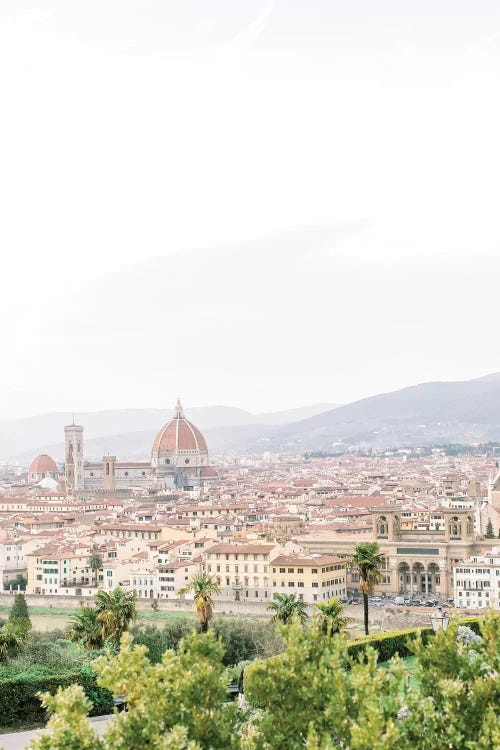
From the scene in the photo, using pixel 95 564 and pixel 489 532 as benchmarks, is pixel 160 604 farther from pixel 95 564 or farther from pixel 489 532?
pixel 489 532

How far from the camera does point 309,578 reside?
4225 centimetres

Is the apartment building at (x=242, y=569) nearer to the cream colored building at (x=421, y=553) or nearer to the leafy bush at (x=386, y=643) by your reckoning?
the cream colored building at (x=421, y=553)

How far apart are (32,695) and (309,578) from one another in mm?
24525

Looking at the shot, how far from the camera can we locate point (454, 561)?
1730 inches

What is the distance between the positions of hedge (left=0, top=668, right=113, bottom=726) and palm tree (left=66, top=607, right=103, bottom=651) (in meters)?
2.12

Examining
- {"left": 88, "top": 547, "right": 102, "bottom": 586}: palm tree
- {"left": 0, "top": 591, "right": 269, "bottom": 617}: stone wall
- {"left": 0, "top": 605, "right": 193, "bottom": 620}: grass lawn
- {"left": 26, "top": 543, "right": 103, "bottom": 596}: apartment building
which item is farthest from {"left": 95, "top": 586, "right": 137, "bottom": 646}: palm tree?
{"left": 88, "top": 547, "right": 102, "bottom": 586}: palm tree

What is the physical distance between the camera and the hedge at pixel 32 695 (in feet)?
59.6

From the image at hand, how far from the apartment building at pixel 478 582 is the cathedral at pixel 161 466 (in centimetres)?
6257

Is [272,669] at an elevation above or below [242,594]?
above

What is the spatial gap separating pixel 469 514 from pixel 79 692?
36536mm

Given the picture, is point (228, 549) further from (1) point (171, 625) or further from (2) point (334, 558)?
(1) point (171, 625)

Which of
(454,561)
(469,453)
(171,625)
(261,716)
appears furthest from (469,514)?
(469,453)

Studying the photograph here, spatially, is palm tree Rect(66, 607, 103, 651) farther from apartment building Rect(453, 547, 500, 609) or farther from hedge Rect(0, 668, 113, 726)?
apartment building Rect(453, 547, 500, 609)

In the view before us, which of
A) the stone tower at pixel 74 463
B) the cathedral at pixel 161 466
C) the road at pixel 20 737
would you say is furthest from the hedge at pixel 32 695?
the cathedral at pixel 161 466
